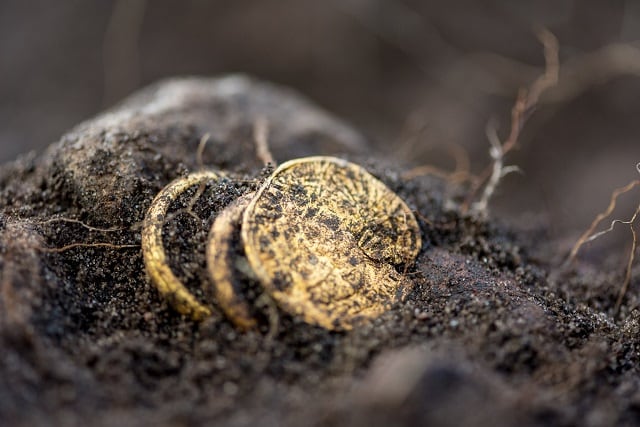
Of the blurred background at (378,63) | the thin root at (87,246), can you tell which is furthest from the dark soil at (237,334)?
the blurred background at (378,63)

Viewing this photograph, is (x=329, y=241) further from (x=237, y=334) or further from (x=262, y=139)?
(x=262, y=139)

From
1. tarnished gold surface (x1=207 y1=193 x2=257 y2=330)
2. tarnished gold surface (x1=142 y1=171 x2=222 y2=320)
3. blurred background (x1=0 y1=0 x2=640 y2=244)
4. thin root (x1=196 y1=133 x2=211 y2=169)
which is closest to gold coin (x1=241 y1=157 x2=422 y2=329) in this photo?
tarnished gold surface (x1=207 y1=193 x2=257 y2=330)

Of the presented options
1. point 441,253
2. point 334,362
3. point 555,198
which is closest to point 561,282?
point 441,253

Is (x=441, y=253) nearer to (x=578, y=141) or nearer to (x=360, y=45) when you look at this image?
(x=578, y=141)

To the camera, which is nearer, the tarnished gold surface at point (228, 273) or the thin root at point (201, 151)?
the tarnished gold surface at point (228, 273)

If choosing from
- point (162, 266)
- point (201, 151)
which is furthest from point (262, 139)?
point (162, 266)

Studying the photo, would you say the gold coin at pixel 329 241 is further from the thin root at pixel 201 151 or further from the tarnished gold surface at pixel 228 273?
the thin root at pixel 201 151
